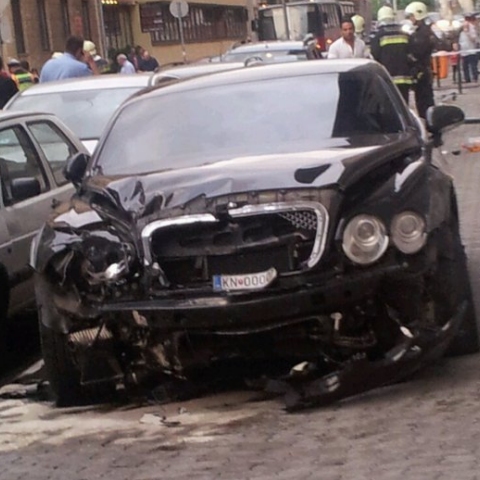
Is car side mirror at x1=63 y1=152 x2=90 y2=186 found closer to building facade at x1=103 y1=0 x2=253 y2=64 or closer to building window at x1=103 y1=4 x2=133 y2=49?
building facade at x1=103 y1=0 x2=253 y2=64

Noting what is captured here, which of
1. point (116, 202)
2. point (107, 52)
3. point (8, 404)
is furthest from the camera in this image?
point (107, 52)

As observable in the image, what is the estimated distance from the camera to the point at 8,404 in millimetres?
8211

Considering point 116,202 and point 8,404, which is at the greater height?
point 116,202

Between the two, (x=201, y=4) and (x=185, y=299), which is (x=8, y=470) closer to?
(x=185, y=299)

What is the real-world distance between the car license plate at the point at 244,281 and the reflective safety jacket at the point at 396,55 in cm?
1335

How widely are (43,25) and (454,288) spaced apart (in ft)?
144

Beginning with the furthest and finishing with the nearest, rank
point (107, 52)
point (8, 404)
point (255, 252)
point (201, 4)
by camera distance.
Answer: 1. point (201, 4)
2. point (107, 52)
3. point (8, 404)
4. point (255, 252)

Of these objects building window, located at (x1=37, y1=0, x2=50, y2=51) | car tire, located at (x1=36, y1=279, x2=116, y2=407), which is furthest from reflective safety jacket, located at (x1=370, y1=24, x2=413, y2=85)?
building window, located at (x1=37, y1=0, x2=50, y2=51)

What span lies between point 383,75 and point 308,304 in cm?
257

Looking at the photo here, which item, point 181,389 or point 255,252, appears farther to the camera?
point 181,389

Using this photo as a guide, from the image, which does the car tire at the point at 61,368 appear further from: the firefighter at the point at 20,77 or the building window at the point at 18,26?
the building window at the point at 18,26

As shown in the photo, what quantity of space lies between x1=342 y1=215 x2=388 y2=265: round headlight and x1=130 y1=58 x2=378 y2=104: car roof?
2.11m

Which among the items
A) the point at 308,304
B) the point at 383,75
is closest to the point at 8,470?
the point at 308,304

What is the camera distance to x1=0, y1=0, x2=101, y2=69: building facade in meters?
47.4
